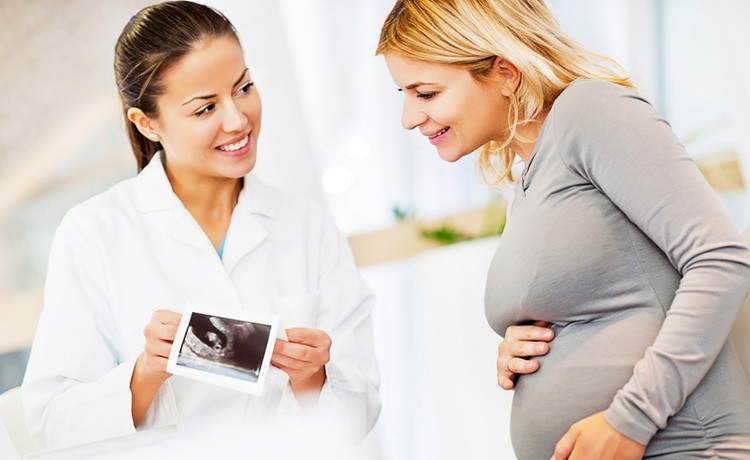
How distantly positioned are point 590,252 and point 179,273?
0.86m

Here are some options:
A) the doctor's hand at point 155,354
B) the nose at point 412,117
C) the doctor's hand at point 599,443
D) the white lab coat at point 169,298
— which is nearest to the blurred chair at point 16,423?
the white lab coat at point 169,298

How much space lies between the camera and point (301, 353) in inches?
57.0

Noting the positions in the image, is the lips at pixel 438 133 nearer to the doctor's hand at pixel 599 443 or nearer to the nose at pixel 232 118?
the nose at pixel 232 118

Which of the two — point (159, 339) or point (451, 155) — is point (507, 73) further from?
point (159, 339)

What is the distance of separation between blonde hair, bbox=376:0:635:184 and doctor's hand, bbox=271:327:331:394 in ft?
1.71

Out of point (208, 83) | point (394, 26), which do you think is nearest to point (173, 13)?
point (208, 83)

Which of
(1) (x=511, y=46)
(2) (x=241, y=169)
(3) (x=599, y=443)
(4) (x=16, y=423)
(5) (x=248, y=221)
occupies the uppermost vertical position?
(1) (x=511, y=46)

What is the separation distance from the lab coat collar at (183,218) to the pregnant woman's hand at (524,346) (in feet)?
2.10

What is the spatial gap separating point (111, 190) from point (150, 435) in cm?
51

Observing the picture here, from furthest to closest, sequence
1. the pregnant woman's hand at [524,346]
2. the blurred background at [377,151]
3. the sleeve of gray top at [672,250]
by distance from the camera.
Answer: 1. the blurred background at [377,151]
2. the pregnant woman's hand at [524,346]
3. the sleeve of gray top at [672,250]

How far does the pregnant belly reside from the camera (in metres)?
1.07

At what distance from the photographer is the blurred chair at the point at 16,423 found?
1.49 m

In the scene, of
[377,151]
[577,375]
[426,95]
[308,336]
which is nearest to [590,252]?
[577,375]

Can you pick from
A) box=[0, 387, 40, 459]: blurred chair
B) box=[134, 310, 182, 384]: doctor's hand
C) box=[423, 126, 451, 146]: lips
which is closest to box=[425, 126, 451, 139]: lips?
box=[423, 126, 451, 146]: lips
